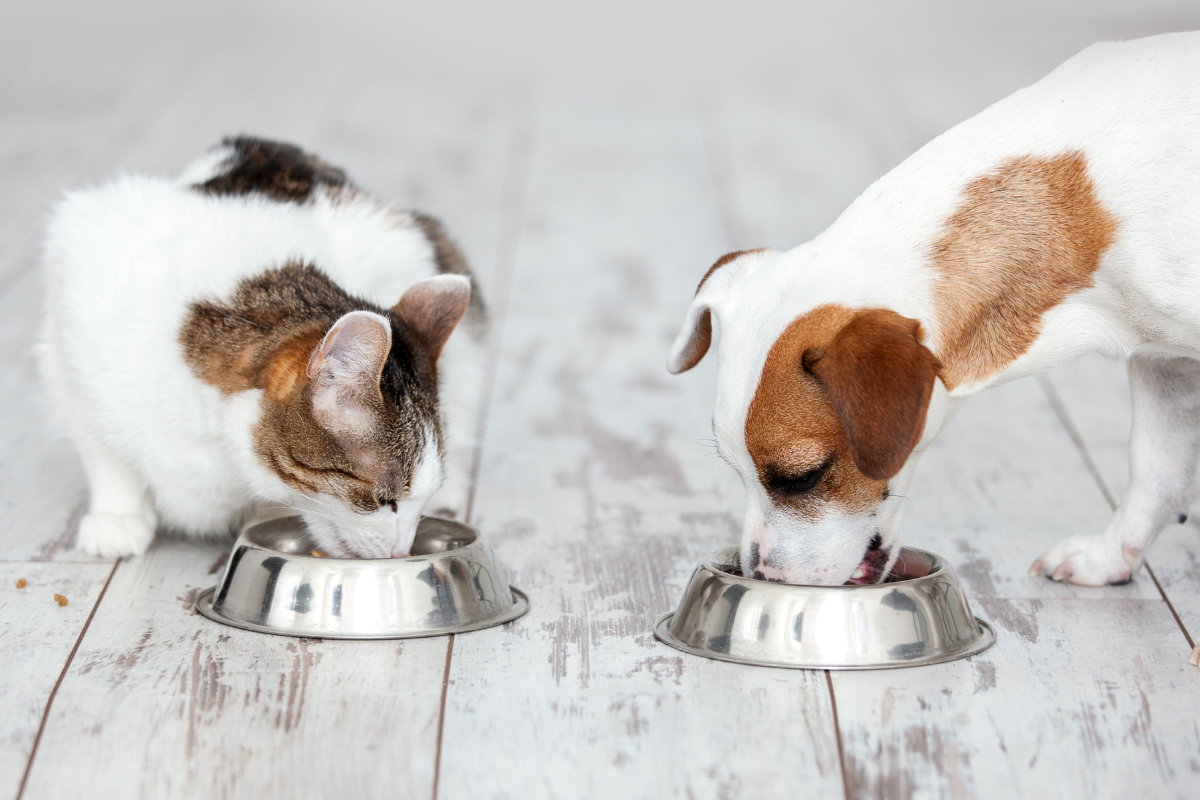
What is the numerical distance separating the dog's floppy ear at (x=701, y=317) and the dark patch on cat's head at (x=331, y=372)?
444mm

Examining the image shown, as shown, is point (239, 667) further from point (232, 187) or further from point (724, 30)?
point (724, 30)

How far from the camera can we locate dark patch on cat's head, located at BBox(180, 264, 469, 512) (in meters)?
2.21

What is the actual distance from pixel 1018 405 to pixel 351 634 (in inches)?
86.2

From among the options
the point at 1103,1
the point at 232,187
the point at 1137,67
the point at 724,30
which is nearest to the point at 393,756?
the point at 232,187

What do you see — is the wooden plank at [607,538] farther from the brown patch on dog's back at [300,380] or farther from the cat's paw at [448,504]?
the brown patch on dog's back at [300,380]

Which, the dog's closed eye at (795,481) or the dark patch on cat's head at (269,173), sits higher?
the dark patch on cat's head at (269,173)

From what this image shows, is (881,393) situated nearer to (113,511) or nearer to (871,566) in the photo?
(871,566)

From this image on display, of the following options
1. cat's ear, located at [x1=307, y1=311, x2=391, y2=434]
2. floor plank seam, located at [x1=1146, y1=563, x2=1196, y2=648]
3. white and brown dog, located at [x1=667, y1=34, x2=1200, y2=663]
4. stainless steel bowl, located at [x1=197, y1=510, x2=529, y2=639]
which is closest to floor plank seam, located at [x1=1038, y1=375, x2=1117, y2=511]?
floor plank seam, located at [x1=1146, y1=563, x2=1196, y2=648]

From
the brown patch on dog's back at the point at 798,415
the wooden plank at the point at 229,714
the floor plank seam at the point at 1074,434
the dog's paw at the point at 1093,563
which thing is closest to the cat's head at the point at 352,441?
the wooden plank at the point at 229,714

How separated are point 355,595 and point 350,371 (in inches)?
15.3

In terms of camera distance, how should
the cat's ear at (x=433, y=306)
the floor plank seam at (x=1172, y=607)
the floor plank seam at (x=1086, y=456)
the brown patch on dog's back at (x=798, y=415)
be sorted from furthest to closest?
1. the cat's ear at (x=433, y=306)
2. the floor plank seam at (x=1086, y=456)
3. the floor plank seam at (x=1172, y=607)
4. the brown patch on dog's back at (x=798, y=415)

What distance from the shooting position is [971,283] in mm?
2160

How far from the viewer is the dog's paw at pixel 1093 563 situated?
2.50 metres

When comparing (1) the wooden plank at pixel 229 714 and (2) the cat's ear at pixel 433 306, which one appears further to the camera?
(2) the cat's ear at pixel 433 306
